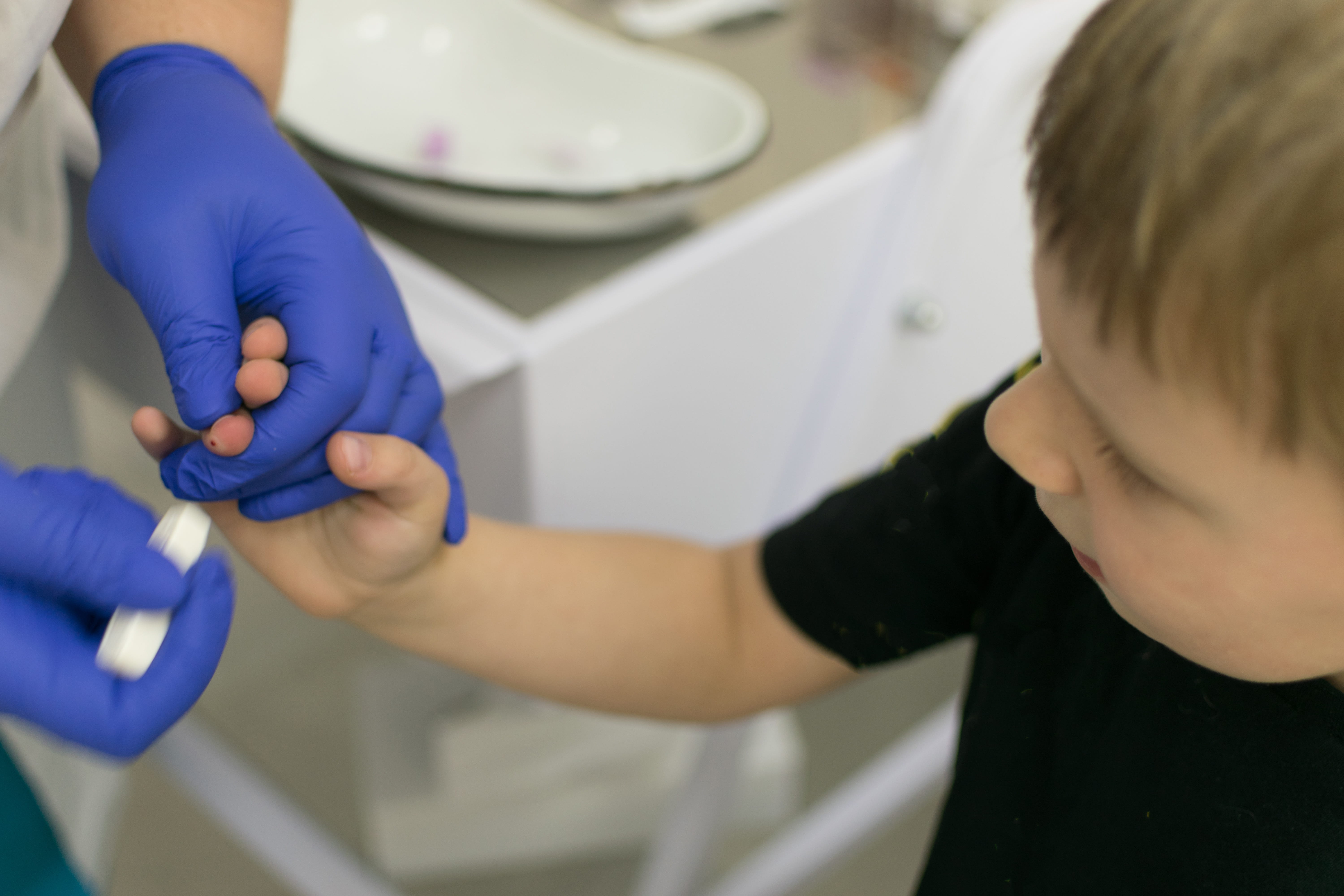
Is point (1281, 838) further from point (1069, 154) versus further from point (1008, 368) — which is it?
point (1008, 368)

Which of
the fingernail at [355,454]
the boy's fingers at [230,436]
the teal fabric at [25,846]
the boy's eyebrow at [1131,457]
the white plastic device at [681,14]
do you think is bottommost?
the teal fabric at [25,846]

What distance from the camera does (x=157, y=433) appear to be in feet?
1.34

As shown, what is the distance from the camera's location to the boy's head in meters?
0.26

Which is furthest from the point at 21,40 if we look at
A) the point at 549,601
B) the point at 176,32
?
the point at 549,601

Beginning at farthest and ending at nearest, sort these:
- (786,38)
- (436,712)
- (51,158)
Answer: (436,712) → (786,38) → (51,158)

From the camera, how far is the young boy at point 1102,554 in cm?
27

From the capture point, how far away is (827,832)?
81cm

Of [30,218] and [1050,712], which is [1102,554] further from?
[30,218]

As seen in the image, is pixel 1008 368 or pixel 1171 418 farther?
pixel 1008 368

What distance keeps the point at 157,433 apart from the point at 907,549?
0.32m

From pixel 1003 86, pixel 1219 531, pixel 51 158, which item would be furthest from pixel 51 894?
pixel 1003 86

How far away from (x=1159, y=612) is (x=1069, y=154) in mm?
144

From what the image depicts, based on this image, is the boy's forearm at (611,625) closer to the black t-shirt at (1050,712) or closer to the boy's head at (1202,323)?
the black t-shirt at (1050,712)

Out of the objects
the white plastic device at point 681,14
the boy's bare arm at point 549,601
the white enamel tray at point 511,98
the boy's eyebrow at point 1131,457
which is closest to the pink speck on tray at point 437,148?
the white enamel tray at point 511,98
